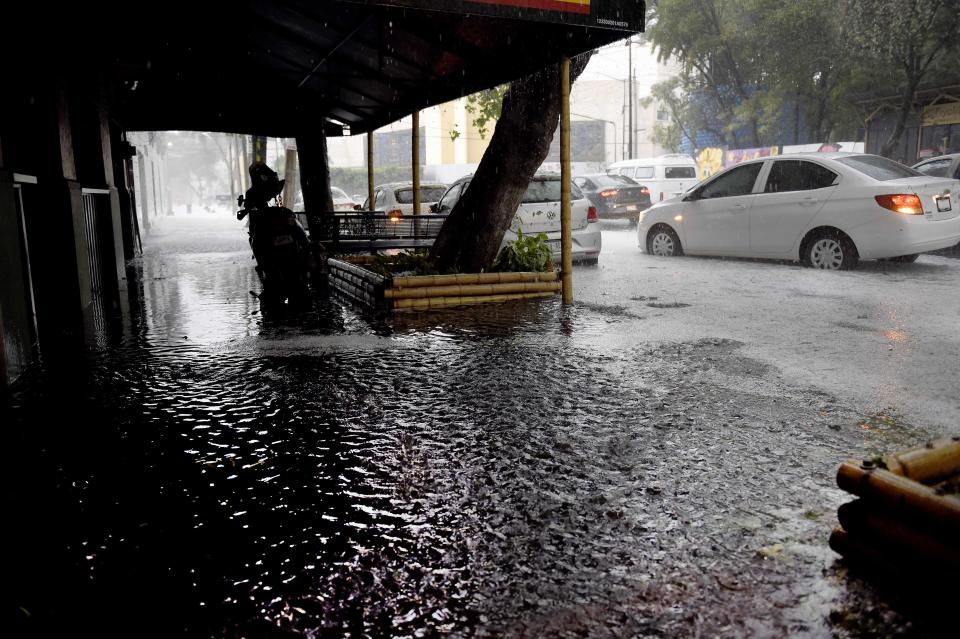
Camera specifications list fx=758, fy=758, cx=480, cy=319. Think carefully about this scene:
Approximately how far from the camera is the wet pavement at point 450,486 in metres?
2.54

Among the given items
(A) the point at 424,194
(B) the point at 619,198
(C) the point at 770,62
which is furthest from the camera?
(C) the point at 770,62

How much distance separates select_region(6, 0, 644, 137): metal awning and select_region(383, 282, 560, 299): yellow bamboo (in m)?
2.45

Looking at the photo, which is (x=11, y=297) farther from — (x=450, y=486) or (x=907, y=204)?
(x=907, y=204)

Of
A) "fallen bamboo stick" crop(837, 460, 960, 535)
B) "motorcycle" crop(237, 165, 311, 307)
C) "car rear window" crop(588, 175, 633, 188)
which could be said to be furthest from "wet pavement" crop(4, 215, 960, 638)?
"car rear window" crop(588, 175, 633, 188)

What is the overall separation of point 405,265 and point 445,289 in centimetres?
171

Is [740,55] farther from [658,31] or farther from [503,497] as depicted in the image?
[503,497]

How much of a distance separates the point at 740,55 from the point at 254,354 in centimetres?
2932

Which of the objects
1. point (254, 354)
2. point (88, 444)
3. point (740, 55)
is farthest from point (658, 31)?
point (88, 444)

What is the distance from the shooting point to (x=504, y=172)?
30.3ft

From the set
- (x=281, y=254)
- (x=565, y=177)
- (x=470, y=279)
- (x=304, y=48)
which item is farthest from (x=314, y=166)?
(x=565, y=177)

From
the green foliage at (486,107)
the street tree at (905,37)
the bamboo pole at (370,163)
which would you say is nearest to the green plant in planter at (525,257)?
the green foliage at (486,107)

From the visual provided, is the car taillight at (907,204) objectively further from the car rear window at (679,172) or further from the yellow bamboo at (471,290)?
the car rear window at (679,172)

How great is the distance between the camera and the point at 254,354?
6.46m

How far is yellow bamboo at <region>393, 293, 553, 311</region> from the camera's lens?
870 centimetres
